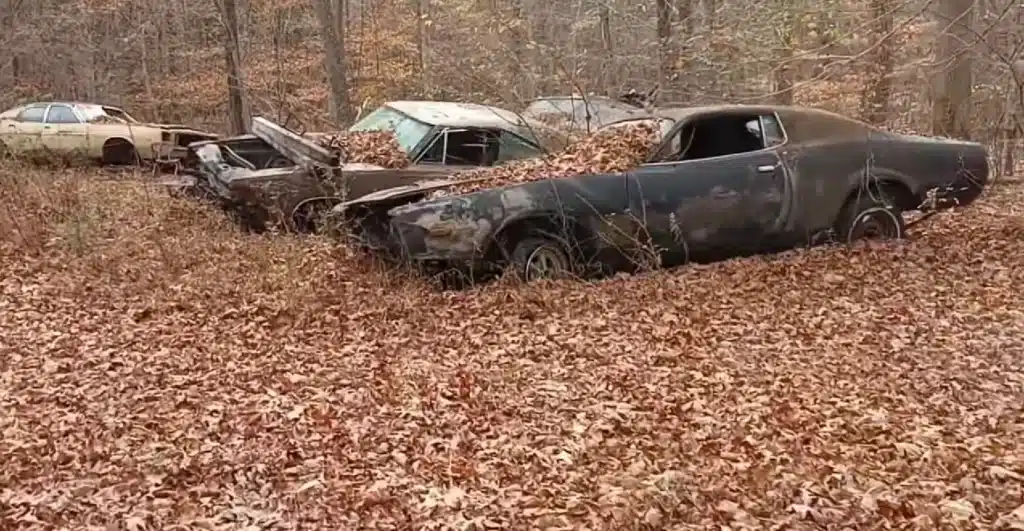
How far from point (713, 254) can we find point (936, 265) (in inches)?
71.1

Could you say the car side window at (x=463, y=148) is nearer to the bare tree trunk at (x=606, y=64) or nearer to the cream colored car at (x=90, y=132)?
the cream colored car at (x=90, y=132)

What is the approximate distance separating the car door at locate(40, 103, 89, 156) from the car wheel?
1010 centimetres

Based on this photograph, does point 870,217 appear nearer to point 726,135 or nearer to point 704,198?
point 726,135

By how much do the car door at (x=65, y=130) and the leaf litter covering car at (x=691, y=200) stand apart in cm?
850

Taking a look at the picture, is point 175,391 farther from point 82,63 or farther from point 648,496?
point 82,63

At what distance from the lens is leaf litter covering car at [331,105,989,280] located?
6.96 metres

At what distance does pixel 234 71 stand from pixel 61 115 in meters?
3.14

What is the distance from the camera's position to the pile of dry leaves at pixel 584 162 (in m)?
7.25

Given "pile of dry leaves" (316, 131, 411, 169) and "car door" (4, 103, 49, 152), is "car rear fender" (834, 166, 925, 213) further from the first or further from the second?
"car door" (4, 103, 49, 152)

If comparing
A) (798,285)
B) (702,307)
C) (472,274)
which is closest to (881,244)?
(798,285)

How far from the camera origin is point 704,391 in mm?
4914

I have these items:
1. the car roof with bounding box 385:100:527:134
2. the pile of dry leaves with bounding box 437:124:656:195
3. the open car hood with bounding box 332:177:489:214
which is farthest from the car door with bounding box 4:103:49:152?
the pile of dry leaves with bounding box 437:124:656:195

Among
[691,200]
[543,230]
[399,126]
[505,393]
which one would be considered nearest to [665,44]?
[399,126]

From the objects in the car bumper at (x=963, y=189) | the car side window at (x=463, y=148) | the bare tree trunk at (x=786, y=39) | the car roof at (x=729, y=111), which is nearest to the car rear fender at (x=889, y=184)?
the car bumper at (x=963, y=189)
